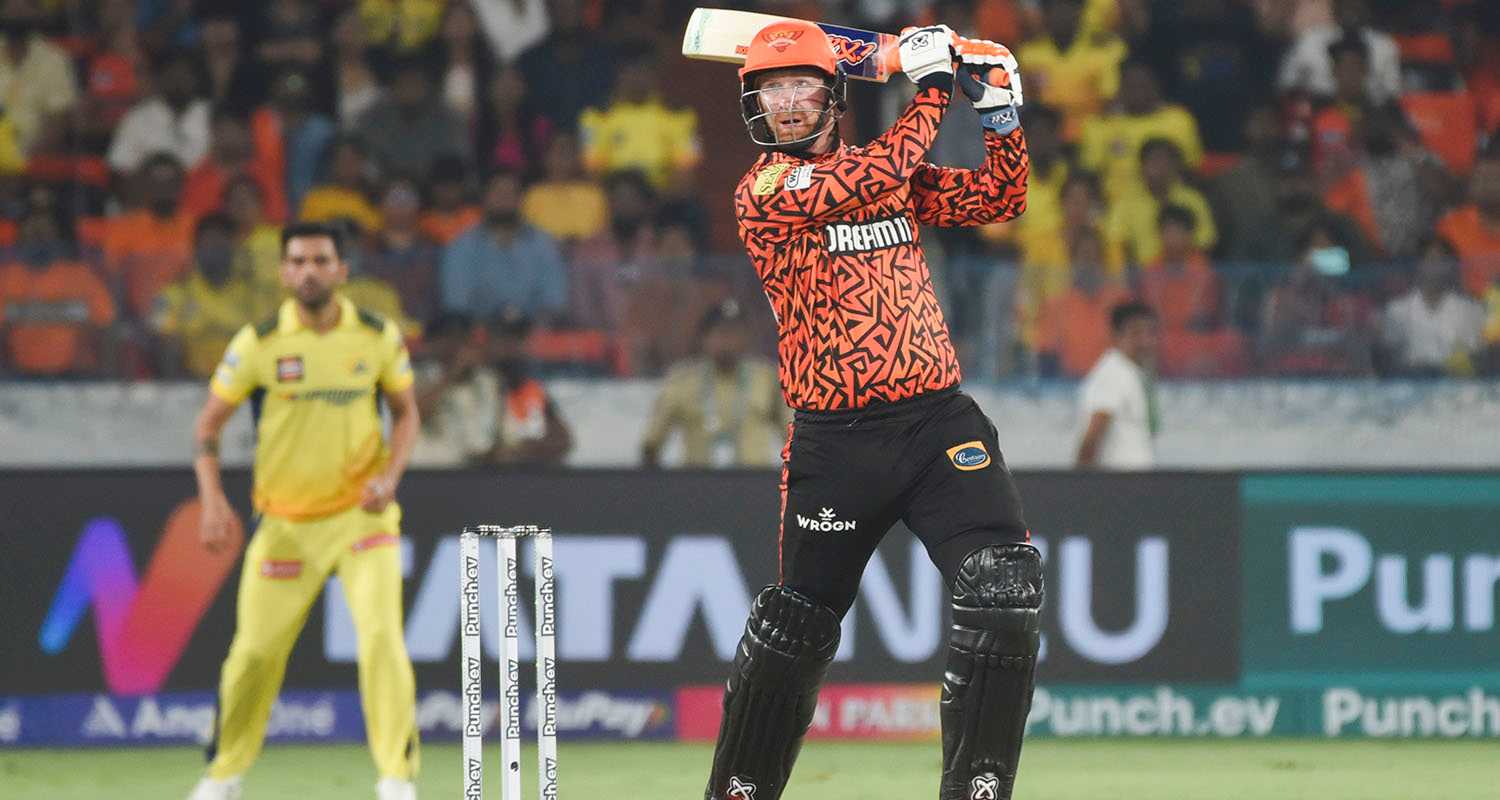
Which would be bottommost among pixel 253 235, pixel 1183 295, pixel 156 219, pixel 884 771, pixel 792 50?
pixel 884 771

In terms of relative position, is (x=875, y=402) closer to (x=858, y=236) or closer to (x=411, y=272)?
(x=858, y=236)

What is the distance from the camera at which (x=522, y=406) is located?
10688mm

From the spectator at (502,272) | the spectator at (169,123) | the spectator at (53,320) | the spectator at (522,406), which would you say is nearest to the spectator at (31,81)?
the spectator at (169,123)

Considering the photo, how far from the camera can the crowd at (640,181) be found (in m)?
10.7

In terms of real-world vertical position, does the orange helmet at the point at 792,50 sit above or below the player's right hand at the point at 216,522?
above

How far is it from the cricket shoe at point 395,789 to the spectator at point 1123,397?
433cm

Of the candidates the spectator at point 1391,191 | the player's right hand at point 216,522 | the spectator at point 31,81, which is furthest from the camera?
the spectator at point 31,81

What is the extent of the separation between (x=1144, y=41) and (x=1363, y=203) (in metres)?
2.17

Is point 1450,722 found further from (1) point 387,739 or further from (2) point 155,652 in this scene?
(2) point 155,652

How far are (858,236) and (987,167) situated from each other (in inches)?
17.3

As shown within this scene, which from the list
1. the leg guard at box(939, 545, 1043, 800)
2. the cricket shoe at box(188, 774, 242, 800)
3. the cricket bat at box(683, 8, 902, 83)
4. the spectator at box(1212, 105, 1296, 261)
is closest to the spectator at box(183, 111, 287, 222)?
the spectator at box(1212, 105, 1296, 261)

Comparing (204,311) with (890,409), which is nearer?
(890,409)

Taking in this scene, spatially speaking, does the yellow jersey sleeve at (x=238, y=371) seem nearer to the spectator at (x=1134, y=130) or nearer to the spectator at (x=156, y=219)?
the spectator at (x=156, y=219)

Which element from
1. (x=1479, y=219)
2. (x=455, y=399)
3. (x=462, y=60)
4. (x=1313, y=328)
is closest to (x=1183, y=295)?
(x=1313, y=328)
